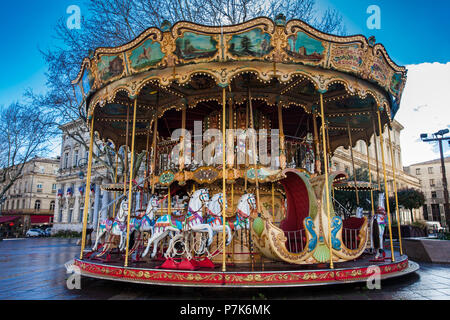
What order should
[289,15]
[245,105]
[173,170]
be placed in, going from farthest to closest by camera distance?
[289,15] < [245,105] < [173,170]

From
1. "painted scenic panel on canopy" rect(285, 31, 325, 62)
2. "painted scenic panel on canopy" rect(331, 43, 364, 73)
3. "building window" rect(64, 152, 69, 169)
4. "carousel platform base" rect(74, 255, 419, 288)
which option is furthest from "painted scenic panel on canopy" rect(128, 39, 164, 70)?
"building window" rect(64, 152, 69, 169)

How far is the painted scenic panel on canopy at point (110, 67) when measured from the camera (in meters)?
7.32

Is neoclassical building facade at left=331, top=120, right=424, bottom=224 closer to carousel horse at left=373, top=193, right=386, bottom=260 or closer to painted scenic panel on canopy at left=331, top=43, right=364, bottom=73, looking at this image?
carousel horse at left=373, top=193, right=386, bottom=260

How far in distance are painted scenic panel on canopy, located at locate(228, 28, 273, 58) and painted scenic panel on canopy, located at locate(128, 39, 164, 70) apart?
5.31 feet

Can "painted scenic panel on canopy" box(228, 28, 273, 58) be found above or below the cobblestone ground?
above

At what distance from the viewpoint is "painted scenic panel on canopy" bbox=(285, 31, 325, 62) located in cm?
648

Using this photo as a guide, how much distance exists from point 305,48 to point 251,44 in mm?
1199

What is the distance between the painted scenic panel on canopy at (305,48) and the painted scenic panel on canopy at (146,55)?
2828 millimetres

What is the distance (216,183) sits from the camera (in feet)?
28.7
